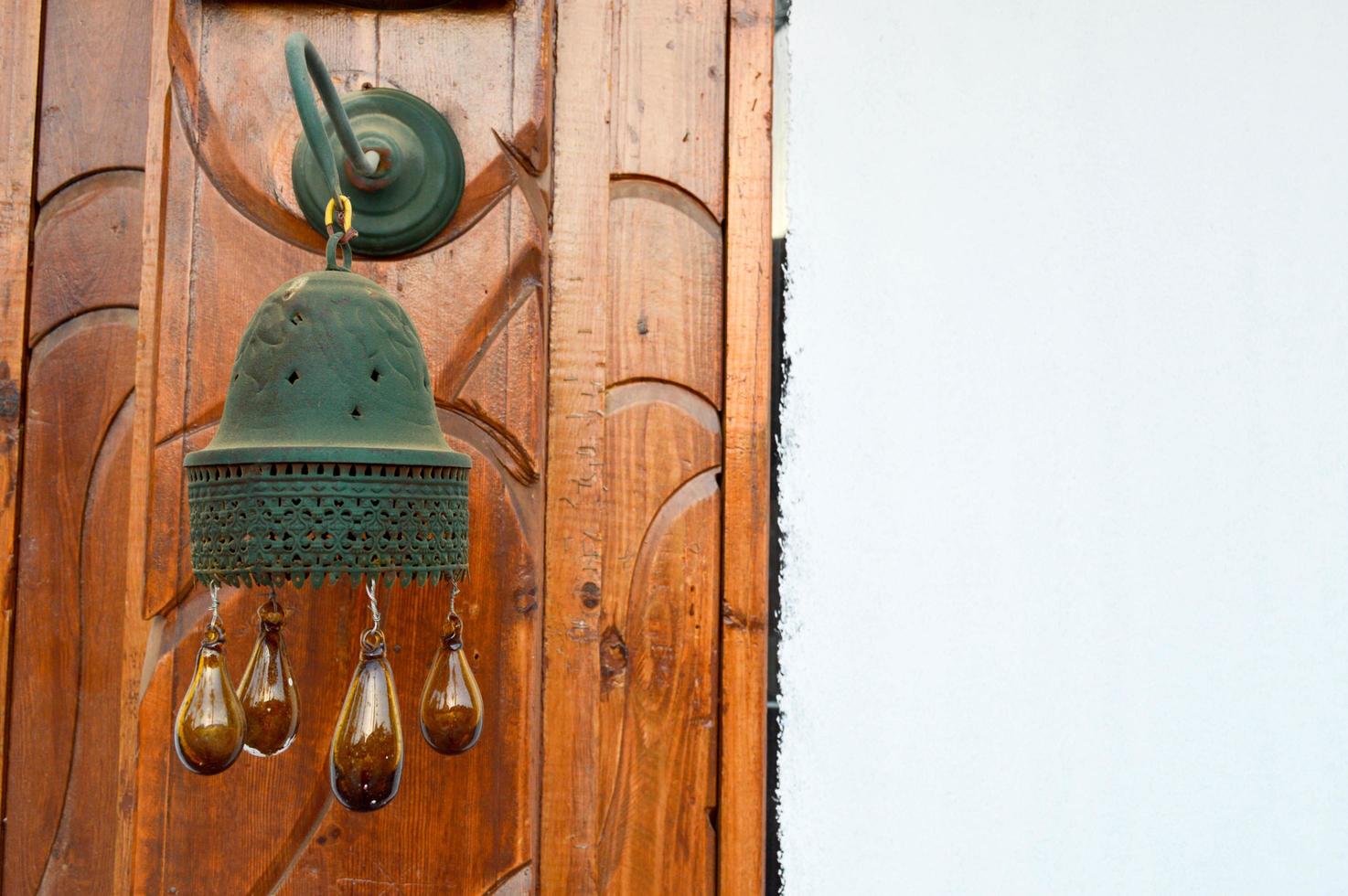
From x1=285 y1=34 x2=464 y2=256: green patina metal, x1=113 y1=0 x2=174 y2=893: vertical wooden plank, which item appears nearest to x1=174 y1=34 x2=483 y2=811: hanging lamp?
x1=285 y1=34 x2=464 y2=256: green patina metal

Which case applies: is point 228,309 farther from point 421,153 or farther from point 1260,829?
point 1260,829

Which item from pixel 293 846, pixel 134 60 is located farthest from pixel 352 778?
pixel 134 60

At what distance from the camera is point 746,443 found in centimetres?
91

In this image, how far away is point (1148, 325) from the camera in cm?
92

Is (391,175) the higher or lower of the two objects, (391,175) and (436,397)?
the higher

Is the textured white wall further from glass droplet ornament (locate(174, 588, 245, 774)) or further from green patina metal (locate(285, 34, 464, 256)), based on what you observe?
glass droplet ornament (locate(174, 588, 245, 774))

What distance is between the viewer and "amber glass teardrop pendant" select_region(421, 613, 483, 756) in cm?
72

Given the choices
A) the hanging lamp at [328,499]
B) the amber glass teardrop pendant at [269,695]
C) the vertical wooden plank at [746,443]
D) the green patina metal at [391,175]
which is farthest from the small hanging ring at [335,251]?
the vertical wooden plank at [746,443]

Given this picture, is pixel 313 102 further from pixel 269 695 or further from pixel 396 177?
pixel 269 695

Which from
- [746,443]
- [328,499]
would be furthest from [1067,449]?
[328,499]

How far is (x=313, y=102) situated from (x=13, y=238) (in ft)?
1.46

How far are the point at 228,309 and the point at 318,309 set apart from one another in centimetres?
25

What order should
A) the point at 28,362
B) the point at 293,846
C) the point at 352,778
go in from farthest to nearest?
the point at 28,362, the point at 293,846, the point at 352,778

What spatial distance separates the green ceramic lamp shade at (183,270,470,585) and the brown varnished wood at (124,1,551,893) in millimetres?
169
